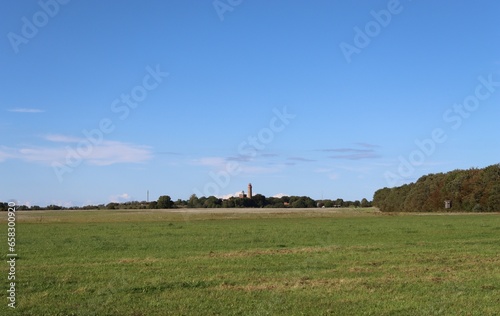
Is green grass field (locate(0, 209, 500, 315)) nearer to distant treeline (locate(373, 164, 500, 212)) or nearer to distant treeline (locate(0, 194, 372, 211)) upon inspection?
distant treeline (locate(373, 164, 500, 212))

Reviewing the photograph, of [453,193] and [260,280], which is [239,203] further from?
[260,280]

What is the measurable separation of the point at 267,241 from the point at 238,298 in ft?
60.2

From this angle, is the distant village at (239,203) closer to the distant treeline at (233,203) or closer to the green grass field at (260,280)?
the distant treeline at (233,203)

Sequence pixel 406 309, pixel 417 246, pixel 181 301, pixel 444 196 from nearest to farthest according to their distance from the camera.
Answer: pixel 406 309 → pixel 181 301 → pixel 417 246 → pixel 444 196

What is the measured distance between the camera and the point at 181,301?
1368cm

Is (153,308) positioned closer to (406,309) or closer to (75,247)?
(406,309)

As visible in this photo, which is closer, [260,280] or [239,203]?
[260,280]

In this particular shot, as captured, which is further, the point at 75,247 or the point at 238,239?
the point at 238,239

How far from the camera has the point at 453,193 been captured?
3762 inches

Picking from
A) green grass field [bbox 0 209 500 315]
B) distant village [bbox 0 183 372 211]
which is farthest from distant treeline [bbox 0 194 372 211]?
green grass field [bbox 0 209 500 315]

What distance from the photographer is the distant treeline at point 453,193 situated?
88812mm

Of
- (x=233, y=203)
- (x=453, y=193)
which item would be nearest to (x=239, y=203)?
(x=233, y=203)

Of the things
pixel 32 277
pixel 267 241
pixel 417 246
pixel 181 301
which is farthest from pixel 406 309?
pixel 267 241

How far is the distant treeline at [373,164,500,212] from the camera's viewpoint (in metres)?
88.8
